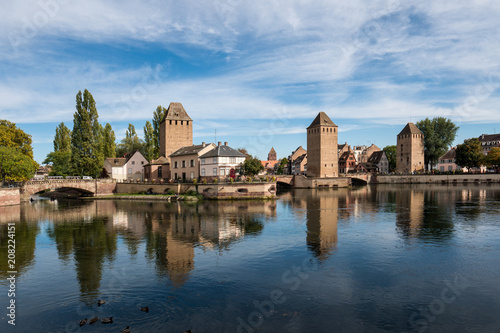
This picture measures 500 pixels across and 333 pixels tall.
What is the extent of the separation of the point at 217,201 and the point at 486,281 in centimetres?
3744

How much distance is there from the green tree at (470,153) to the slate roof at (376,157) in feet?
107

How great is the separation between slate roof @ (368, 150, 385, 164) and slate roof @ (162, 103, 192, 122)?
265ft

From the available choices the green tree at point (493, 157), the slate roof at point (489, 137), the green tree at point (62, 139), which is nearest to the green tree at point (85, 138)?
the green tree at point (62, 139)

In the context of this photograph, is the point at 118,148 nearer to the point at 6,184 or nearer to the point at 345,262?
the point at 6,184

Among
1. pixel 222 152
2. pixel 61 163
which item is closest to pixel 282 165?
pixel 61 163

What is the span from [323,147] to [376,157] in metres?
49.1

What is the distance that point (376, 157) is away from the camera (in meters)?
128

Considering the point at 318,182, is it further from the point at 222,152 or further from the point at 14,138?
the point at 14,138

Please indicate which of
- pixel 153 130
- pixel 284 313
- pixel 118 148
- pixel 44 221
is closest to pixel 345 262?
pixel 284 313

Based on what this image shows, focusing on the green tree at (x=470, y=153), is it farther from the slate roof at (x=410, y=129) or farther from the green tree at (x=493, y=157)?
the slate roof at (x=410, y=129)

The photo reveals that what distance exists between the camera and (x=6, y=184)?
49688 mm

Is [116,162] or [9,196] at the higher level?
[116,162]

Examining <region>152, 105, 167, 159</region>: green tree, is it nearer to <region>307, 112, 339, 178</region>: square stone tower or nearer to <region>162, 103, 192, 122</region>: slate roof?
<region>162, 103, 192, 122</region>: slate roof

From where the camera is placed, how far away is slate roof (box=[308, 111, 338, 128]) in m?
88.3
